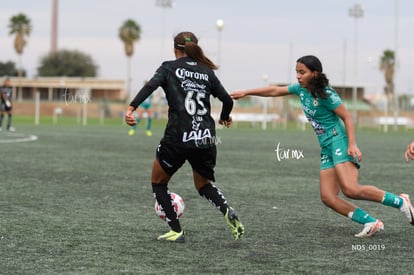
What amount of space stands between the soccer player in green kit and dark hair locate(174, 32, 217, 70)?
2.95 feet

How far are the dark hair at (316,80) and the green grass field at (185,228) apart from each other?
1375 millimetres

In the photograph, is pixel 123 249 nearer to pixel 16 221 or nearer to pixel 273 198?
pixel 16 221

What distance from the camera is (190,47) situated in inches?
280

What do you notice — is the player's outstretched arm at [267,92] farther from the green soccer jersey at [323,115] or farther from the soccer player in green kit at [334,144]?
the green soccer jersey at [323,115]

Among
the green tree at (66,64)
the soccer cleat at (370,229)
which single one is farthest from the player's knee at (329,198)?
the green tree at (66,64)

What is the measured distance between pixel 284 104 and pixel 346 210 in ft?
178

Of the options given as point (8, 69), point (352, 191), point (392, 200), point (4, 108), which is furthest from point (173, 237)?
point (8, 69)

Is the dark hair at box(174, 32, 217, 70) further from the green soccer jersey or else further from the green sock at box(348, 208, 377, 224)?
the green sock at box(348, 208, 377, 224)

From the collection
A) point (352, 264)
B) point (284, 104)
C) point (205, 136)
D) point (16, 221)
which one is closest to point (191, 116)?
point (205, 136)

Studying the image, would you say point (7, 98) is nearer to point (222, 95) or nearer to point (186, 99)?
point (222, 95)

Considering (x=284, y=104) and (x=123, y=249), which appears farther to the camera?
(x=284, y=104)

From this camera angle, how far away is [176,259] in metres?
6.39

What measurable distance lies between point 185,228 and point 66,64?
4040 inches

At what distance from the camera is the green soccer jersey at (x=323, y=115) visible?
301 inches
